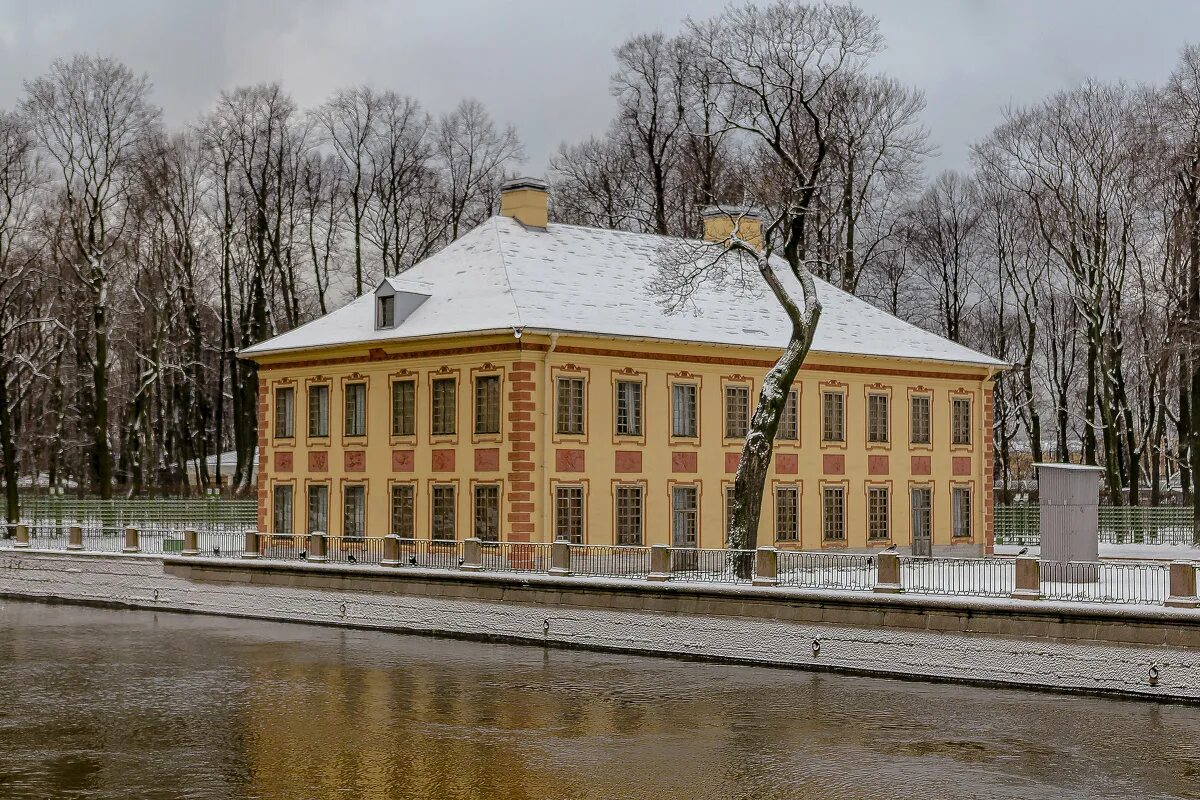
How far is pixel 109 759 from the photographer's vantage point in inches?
760

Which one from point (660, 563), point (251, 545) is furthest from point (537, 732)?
point (251, 545)

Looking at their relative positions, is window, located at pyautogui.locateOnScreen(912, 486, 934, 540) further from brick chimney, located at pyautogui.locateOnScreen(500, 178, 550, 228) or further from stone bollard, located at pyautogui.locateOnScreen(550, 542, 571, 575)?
stone bollard, located at pyautogui.locateOnScreen(550, 542, 571, 575)

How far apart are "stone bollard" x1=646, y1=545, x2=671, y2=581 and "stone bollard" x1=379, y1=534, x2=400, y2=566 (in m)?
7.08

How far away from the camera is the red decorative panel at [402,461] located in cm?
3941

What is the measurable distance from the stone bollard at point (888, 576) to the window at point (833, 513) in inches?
570

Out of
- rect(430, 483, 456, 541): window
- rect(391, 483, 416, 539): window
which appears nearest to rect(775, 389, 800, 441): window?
rect(430, 483, 456, 541): window

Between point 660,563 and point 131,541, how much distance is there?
17.0 metres

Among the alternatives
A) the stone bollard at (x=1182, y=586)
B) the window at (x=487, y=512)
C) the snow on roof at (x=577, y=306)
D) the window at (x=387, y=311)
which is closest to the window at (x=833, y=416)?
the snow on roof at (x=577, y=306)

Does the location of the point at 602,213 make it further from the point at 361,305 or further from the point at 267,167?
the point at 361,305

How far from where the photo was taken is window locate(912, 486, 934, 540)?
44.2 m

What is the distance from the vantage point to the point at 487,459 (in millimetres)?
37719

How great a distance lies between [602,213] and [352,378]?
77.9 ft

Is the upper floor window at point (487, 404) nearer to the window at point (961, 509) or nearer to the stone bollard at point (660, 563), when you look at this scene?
the stone bollard at point (660, 563)

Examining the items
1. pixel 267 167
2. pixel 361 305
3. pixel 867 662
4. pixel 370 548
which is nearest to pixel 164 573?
pixel 370 548
